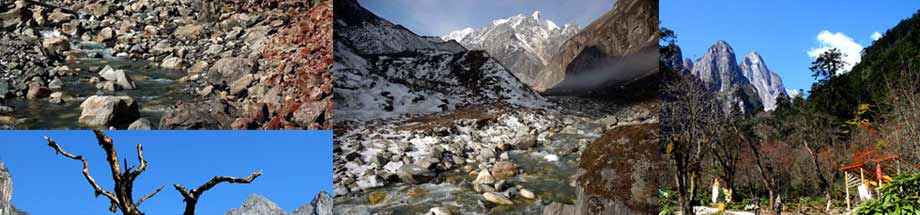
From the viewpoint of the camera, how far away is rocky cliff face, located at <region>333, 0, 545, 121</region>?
328cm

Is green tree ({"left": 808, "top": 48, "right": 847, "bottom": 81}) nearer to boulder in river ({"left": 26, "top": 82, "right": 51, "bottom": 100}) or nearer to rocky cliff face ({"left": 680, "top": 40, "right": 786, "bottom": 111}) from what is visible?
rocky cliff face ({"left": 680, "top": 40, "right": 786, "bottom": 111})

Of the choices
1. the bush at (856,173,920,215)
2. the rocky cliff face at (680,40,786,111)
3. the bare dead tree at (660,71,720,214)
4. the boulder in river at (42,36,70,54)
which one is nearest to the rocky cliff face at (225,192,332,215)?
the boulder in river at (42,36,70,54)

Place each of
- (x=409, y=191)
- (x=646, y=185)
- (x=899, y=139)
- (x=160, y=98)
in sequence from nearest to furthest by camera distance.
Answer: (x=160, y=98)
(x=409, y=191)
(x=646, y=185)
(x=899, y=139)

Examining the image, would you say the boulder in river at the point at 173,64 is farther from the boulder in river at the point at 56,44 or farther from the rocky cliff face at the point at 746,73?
the rocky cliff face at the point at 746,73

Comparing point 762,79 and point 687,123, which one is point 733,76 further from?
point 762,79

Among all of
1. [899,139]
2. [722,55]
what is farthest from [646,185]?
[722,55]

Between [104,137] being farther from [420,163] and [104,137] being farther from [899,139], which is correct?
[899,139]

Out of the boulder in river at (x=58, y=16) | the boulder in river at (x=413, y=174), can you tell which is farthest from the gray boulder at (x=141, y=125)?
the boulder in river at (x=413, y=174)

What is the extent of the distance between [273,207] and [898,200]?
3021 millimetres

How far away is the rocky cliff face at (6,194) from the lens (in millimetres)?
2660

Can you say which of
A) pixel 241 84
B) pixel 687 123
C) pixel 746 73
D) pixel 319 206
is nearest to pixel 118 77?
pixel 241 84

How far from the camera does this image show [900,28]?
64.2 feet

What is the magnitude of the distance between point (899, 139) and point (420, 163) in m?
9.01

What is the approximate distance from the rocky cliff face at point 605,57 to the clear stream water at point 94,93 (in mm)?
1963
